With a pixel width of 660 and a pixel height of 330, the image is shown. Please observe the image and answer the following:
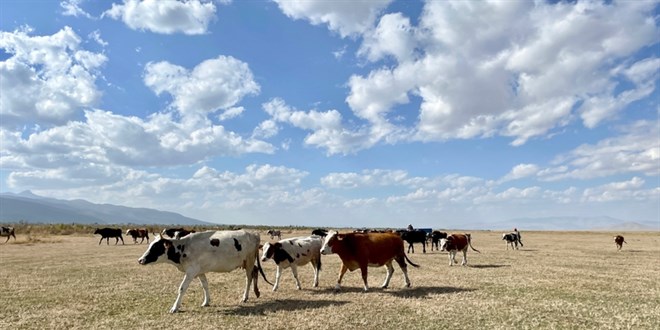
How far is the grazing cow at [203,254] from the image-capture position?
43.9 ft

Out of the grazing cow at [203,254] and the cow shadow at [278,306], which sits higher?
the grazing cow at [203,254]

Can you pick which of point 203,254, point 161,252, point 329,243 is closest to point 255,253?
point 203,254

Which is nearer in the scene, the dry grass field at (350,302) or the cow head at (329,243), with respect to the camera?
the dry grass field at (350,302)

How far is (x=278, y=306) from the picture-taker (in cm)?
1343

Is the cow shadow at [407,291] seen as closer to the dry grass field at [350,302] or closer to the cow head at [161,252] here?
the dry grass field at [350,302]

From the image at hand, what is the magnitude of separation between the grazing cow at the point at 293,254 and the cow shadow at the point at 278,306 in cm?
250

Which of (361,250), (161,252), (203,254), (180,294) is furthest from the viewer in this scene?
(361,250)

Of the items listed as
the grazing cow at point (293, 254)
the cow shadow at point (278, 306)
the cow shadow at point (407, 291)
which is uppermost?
the grazing cow at point (293, 254)

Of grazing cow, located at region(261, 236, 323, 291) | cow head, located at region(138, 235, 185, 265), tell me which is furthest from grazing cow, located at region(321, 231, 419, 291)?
cow head, located at region(138, 235, 185, 265)

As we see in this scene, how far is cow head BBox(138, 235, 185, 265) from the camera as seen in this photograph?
43.8 feet

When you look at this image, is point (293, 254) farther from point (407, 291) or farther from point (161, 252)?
point (161, 252)

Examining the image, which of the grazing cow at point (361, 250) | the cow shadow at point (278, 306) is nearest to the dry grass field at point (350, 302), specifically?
the cow shadow at point (278, 306)

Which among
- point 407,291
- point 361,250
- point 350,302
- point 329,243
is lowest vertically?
point 350,302

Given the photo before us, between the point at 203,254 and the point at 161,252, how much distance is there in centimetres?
122
